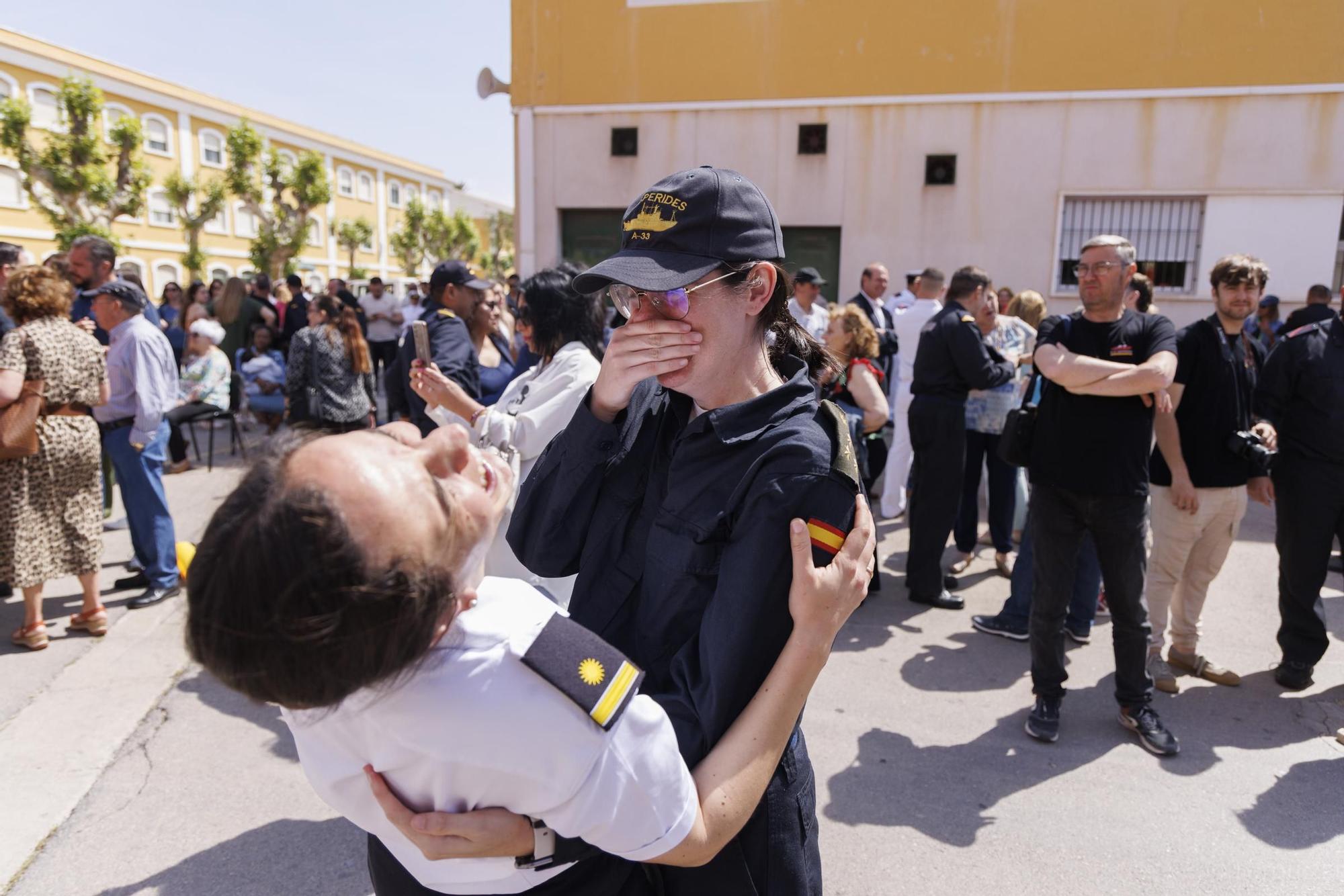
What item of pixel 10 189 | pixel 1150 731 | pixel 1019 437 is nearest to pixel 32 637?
pixel 1019 437

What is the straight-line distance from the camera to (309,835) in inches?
117

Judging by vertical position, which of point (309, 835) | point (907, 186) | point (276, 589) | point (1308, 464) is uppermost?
point (907, 186)

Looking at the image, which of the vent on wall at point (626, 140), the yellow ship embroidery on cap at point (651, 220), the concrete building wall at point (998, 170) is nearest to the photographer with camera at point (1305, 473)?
the yellow ship embroidery on cap at point (651, 220)

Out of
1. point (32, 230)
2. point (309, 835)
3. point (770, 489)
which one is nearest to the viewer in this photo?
point (770, 489)

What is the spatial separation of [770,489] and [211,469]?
895 cm

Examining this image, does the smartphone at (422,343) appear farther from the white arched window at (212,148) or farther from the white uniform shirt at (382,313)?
the white arched window at (212,148)

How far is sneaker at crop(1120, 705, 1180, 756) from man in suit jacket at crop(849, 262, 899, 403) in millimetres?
4221

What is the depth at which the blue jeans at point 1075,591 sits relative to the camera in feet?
15.5

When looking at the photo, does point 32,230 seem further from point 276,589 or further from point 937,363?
point 276,589

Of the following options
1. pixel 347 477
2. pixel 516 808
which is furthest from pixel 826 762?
pixel 347 477

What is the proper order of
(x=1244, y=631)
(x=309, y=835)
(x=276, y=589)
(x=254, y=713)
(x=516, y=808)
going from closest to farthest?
(x=276, y=589), (x=516, y=808), (x=309, y=835), (x=254, y=713), (x=1244, y=631)

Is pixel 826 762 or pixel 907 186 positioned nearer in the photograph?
pixel 826 762

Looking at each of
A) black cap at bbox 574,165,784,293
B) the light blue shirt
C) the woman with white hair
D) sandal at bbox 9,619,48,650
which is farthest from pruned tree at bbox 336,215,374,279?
black cap at bbox 574,165,784,293

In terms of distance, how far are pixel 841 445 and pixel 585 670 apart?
59cm
